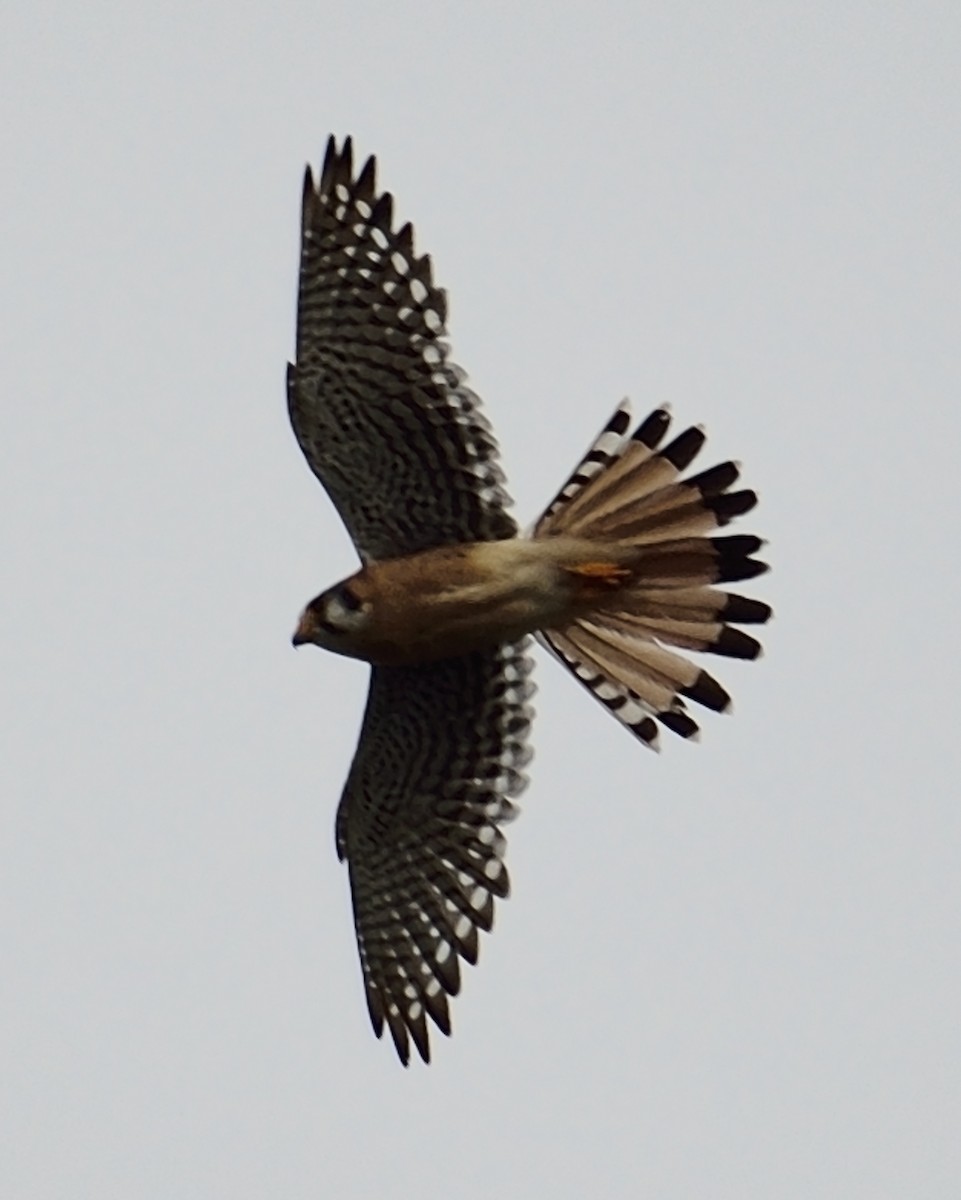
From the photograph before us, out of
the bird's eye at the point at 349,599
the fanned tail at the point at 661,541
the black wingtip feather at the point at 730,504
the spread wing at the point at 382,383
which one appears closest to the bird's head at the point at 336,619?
the bird's eye at the point at 349,599

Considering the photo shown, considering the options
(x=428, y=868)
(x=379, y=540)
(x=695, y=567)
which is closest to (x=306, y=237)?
(x=379, y=540)

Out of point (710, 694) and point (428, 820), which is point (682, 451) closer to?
point (710, 694)

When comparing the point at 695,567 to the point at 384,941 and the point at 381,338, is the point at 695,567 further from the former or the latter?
the point at 384,941

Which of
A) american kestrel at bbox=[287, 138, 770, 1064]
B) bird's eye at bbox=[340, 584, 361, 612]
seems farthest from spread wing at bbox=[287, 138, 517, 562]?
bird's eye at bbox=[340, 584, 361, 612]

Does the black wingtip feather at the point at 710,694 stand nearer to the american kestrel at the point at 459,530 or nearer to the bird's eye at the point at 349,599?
the american kestrel at the point at 459,530

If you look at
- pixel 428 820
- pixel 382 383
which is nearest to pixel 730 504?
pixel 382 383

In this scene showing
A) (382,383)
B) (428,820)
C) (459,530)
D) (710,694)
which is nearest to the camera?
(382,383)

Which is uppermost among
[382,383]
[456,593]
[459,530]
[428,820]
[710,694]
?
[382,383]
